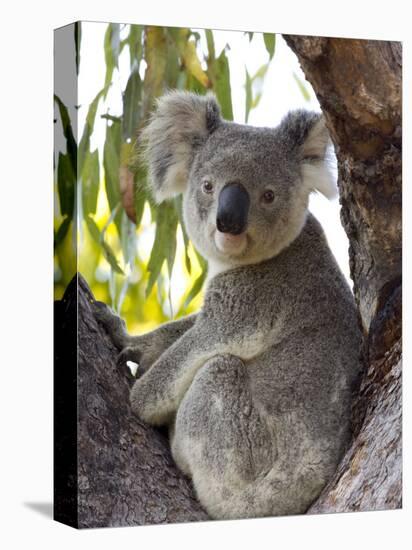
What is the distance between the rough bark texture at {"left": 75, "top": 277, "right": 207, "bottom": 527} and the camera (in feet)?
15.2

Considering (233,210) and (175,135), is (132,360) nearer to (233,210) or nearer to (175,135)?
(233,210)

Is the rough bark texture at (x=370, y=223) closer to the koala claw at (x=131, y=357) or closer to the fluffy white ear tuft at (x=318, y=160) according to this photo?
the fluffy white ear tuft at (x=318, y=160)

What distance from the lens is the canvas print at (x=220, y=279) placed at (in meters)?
4.72

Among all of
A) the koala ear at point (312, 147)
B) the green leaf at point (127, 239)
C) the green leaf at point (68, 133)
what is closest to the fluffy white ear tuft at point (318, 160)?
the koala ear at point (312, 147)

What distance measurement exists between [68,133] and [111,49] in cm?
43

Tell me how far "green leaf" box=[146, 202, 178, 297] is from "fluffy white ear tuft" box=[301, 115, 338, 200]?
0.68 meters

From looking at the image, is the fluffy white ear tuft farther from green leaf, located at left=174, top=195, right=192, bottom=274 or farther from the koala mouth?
green leaf, located at left=174, top=195, right=192, bottom=274

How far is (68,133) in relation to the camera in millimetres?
4766

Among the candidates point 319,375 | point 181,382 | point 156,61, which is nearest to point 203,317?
point 181,382

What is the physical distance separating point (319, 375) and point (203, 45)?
1718 mm

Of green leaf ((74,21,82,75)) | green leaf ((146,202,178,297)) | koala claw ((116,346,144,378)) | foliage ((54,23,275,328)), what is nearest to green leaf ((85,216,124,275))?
foliage ((54,23,275,328))

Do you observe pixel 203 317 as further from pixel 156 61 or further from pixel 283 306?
pixel 156 61

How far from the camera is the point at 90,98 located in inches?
184

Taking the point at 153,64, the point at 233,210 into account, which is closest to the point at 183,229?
the point at 233,210
